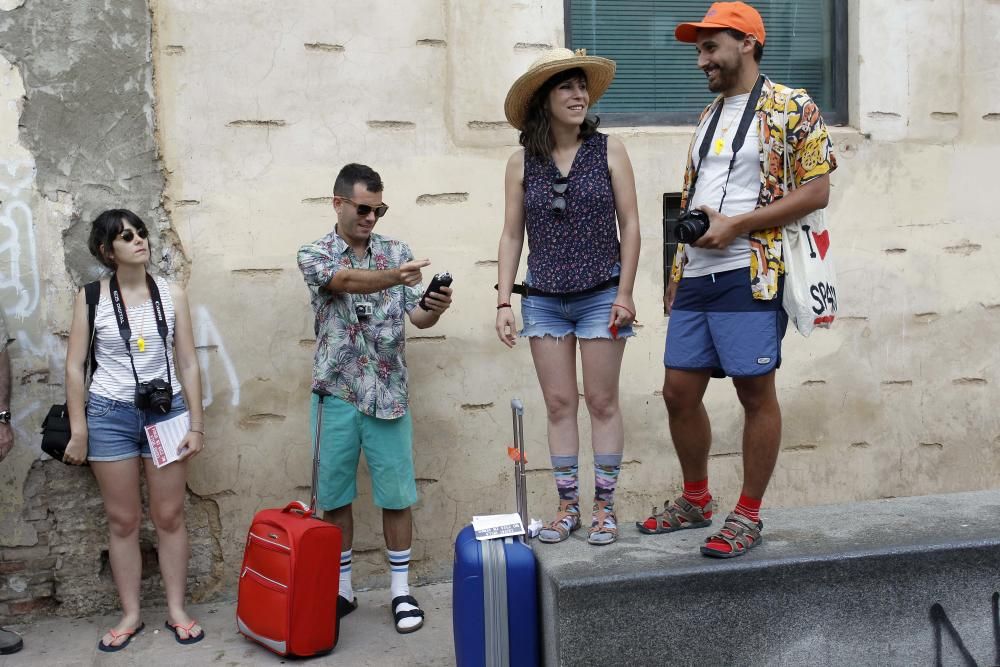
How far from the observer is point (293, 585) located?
4098 mm

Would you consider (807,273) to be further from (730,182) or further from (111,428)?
(111,428)

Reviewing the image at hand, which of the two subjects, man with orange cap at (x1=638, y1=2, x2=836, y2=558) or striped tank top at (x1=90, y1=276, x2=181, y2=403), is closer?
man with orange cap at (x1=638, y1=2, x2=836, y2=558)

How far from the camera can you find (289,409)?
16.1 feet

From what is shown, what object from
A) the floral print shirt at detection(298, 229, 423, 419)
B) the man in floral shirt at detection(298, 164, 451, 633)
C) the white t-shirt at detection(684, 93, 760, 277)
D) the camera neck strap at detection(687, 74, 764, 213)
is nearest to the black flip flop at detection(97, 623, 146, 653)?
the man in floral shirt at detection(298, 164, 451, 633)

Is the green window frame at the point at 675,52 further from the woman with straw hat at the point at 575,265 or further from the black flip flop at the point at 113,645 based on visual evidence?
the black flip flop at the point at 113,645

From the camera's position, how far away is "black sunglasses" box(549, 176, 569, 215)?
12.5ft

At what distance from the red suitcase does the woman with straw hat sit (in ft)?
2.99

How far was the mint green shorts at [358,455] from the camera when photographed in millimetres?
4508

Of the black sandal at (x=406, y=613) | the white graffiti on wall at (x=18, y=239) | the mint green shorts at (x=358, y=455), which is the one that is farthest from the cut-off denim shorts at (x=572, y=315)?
the white graffiti on wall at (x=18, y=239)

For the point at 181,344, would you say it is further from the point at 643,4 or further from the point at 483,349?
the point at 643,4

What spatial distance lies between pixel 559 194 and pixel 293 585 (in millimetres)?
1782

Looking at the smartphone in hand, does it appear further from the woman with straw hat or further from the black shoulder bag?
the black shoulder bag

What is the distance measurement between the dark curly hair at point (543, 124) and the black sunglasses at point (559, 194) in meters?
0.11

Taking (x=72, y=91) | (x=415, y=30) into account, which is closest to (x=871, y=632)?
(x=415, y=30)
